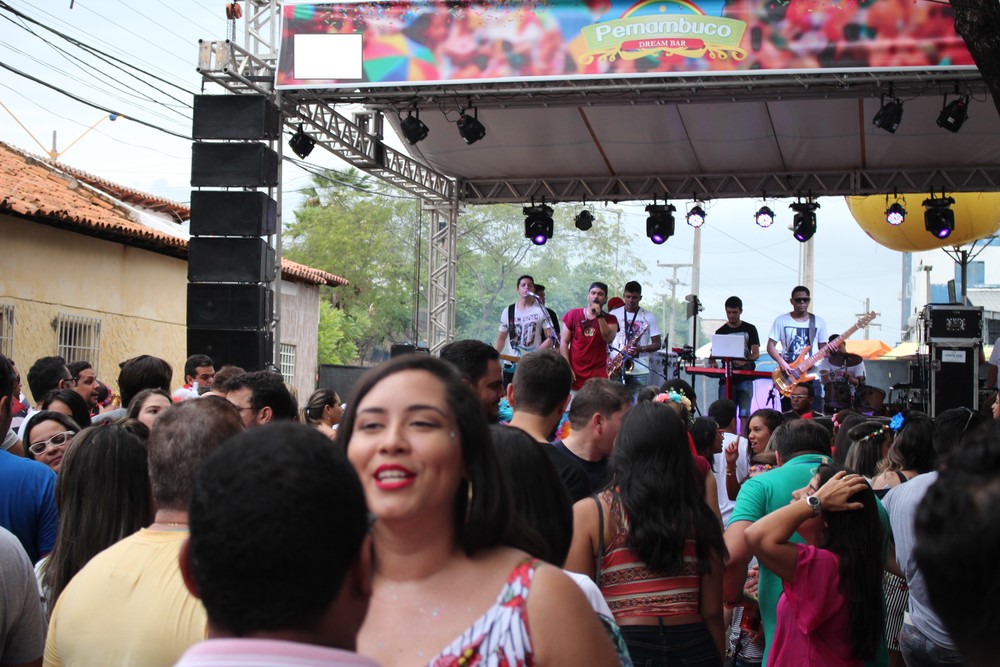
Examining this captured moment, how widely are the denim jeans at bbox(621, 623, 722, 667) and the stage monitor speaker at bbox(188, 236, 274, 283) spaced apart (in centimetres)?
906

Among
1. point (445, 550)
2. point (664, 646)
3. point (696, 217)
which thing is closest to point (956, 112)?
point (696, 217)

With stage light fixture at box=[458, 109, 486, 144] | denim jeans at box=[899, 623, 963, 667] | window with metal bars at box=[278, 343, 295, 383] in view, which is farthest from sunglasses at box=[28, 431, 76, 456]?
window with metal bars at box=[278, 343, 295, 383]

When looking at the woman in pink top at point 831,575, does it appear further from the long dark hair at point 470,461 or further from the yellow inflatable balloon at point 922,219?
the yellow inflatable balloon at point 922,219

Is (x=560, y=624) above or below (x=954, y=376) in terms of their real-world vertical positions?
below

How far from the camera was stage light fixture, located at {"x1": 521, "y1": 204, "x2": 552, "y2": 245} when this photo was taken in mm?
17750

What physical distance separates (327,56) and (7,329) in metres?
6.95

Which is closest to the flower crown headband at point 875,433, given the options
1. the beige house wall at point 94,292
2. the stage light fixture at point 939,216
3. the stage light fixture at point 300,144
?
the beige house wall at point 94,292

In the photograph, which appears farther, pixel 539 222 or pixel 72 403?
pixel 539 222

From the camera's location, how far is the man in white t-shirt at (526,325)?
13539 mm

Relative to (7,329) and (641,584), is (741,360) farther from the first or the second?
(641,584)

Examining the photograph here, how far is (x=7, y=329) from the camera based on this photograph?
15.9m

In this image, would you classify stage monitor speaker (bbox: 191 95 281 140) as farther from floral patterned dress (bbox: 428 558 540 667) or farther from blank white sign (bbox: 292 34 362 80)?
floral patterned dress (bbox: 428 558 540 667)

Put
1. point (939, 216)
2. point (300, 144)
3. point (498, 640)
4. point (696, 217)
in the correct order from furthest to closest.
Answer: point (696, 217) < point (939, 216) < point (300, 144) < point (498, 640)

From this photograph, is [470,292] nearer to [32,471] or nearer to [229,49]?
[229,49]
